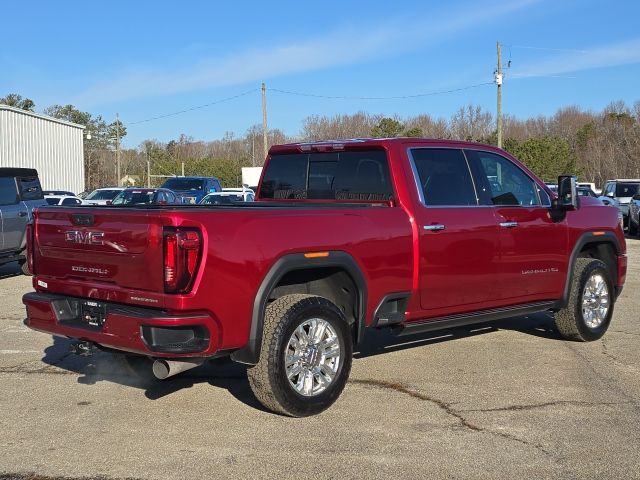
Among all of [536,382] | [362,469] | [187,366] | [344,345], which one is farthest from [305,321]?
[536,382]

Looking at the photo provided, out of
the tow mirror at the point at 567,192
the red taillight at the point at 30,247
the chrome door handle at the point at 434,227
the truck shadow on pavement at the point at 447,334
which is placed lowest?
the truck shadow on pavement at the point at 447,334

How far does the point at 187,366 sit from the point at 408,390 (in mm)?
1992

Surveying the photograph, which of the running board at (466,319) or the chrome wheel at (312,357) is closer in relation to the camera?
the chrome wheel at (312,357)

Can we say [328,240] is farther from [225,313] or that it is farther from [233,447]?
[233,447]

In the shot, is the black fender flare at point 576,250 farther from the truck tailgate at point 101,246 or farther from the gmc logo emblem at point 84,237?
the gmc logo emblem at point 84,237

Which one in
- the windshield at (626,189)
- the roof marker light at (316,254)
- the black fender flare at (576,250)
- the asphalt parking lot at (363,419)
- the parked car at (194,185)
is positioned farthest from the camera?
the windshield at (626,189)

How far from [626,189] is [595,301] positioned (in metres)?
23.6

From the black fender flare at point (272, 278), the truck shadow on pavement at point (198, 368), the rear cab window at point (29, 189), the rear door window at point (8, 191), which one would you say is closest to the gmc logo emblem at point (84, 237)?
the truck shadow on pavement at point (198, 368)

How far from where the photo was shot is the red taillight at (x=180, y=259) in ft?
14.9

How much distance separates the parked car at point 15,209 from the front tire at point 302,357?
27.7ft

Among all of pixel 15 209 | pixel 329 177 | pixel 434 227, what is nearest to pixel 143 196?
pixel 15 209

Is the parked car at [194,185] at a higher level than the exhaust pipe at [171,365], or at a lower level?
higher

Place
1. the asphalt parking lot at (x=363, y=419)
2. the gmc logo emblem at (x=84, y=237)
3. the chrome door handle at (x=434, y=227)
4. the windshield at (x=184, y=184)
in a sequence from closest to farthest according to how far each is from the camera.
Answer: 1. the asphalt parking lot at (x=363, y=419)
2. the gmc logo emblem at (x=84, y=237)
3. the chrome door handle at (x=434, y=227)
4. the windshield at (x=184, y=184)

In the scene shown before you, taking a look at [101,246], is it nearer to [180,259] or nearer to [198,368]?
[180,259]
